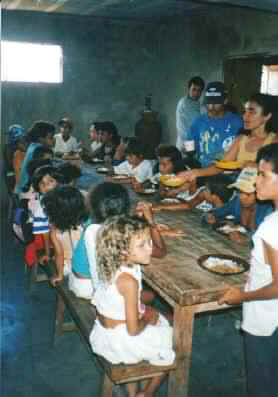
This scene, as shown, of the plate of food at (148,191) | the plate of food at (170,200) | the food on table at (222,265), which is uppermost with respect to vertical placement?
the plate of food at (148,191)

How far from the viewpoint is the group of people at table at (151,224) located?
2.12 m

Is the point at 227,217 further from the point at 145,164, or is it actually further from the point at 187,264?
the point at 145,164

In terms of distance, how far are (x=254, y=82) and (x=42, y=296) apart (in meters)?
5.06

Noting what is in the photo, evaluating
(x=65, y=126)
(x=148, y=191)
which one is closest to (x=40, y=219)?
(x=148, y=191)

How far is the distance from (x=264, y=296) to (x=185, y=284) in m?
0.53

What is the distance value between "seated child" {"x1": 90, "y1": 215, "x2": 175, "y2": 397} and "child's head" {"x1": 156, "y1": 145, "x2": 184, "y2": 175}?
2.50 metres

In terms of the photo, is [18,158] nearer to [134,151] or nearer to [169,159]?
[134,151]

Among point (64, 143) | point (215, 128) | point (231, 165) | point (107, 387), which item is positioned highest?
point (215, 128)

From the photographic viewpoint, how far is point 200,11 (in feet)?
27.4

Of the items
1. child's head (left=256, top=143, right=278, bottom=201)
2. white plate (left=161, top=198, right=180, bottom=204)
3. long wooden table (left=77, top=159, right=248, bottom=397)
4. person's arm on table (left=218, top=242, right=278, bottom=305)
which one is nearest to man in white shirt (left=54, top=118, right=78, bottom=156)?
white plate (left=161, top=198, right=180, bottom=204)

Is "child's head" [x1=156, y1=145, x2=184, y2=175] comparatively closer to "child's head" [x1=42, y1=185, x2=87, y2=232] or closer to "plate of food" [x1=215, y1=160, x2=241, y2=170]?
"plate of food" [x1=215, y1=160, x2=241, y2=170]

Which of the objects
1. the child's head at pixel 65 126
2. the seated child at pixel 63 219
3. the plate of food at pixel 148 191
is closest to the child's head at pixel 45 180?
the seated child at pixel 63 219

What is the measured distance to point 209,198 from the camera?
12.7ft

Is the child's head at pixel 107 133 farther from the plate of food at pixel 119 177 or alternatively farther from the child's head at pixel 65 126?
the plate of food at pixel 119 177
